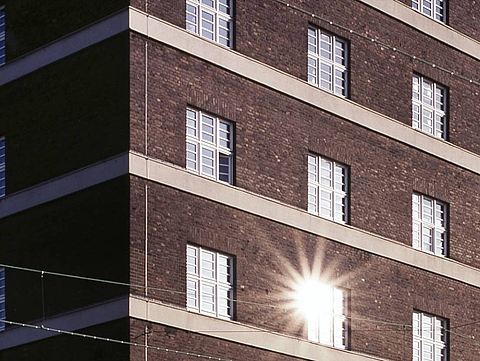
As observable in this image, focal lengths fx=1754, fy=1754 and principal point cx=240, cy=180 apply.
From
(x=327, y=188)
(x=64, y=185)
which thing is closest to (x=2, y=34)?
(x=64, y=185)

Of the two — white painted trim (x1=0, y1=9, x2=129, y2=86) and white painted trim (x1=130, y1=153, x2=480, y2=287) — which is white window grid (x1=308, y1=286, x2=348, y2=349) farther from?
white painted trim (x1=0, y1=9, x2=129, y2=86)

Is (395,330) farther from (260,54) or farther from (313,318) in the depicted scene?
(260,54)

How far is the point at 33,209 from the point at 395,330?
32.1ft

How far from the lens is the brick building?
3859cm

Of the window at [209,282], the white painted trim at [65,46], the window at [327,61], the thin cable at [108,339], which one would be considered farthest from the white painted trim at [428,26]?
the thin cable at [108,339]

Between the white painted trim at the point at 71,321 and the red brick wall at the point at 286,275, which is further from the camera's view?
the red brick wall at the point at 286,275

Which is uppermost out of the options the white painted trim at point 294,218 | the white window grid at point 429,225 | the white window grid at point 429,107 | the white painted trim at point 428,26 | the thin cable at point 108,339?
the white painted trim at point 428,26

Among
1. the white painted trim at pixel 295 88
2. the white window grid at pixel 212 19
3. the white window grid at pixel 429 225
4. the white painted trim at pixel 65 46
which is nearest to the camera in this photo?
the white painted trim at pixel 65 46

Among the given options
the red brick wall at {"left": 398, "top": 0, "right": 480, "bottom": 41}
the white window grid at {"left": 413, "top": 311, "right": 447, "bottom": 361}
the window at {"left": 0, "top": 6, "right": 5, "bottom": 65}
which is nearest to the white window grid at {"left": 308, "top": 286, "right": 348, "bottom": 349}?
the white window grid at {"left": 413, "top": 311, "right": 447, "bottom": 361}

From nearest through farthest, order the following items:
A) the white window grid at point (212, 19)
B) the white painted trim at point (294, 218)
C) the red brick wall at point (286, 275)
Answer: the red brick wall at point (286, 275)
the white painted trim at point (294, 218)
the white window grid at point (212, 19)

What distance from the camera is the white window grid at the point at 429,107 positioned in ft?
152

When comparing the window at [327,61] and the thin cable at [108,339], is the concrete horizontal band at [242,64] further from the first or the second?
the thin cable at [108,339]

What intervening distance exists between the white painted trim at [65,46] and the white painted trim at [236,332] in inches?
243

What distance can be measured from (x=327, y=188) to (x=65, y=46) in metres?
7.52
